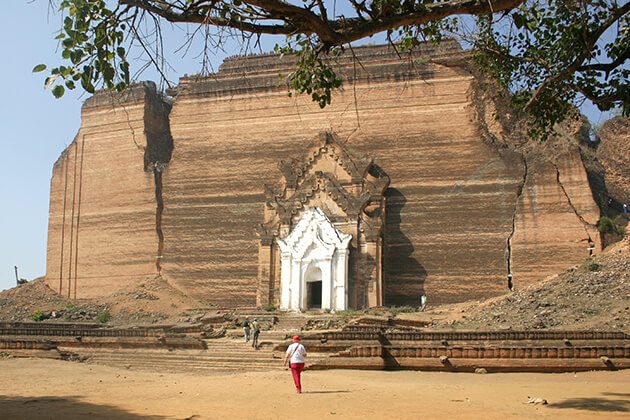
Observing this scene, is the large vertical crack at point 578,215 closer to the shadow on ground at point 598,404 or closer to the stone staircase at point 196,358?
the stone staircase at point 196,358

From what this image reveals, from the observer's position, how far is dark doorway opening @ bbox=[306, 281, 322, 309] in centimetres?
3017

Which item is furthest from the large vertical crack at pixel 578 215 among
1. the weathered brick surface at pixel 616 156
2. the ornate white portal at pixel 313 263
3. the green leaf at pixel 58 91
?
the green leaf at pixel 58 91

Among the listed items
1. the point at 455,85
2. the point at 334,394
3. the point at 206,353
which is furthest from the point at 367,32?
the point at 455,85

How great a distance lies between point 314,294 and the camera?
30750 millimetres

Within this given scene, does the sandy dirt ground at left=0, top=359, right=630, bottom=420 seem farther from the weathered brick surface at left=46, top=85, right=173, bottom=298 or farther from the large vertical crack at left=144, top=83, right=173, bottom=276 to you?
the weathered brick surface at left=46, top=85, right=173, bottom=298

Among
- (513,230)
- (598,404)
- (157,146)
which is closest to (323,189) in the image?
(513,230)

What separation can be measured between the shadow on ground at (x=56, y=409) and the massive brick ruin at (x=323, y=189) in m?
17.8

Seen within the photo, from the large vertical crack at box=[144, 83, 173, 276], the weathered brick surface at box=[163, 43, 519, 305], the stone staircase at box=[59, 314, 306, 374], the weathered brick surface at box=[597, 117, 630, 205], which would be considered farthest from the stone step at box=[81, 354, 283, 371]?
the weathered brick surface at box=[597, 117, 630, 205]

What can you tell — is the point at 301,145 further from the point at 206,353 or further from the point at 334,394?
the point at 334,394

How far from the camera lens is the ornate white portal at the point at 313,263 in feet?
94.1

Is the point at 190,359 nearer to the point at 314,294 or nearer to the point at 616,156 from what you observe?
the point at 314,294

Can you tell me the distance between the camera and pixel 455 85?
31.3 m

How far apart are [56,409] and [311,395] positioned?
11.8 ft

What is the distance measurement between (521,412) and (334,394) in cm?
316
